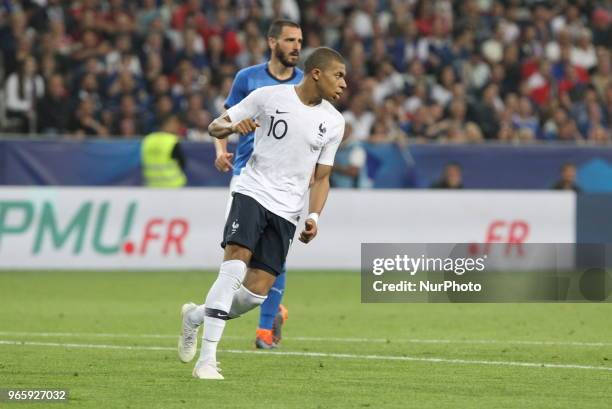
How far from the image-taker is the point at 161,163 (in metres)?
Result: 20.8

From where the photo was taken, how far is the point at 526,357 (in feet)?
35.0

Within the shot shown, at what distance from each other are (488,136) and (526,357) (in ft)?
44.6

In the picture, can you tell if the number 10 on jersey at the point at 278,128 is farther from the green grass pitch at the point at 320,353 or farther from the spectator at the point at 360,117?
the spectator at the point at 360,117

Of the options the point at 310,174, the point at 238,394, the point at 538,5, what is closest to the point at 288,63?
the point at 310,174

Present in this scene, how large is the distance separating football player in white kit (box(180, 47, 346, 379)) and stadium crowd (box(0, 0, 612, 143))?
489 inches

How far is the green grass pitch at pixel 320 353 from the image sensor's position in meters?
8.32

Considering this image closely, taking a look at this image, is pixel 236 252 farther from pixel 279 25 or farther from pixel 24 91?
pixel 24 91

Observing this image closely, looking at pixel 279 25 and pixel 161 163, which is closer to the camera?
pixel 279 25

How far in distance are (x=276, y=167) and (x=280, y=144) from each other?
152 millimetres

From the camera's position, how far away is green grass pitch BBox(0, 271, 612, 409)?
328 inches

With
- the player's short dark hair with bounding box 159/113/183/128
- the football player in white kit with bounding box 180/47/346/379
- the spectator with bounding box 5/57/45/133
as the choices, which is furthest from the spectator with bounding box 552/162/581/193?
the football player in white kit with bounding box 180/47/346/379

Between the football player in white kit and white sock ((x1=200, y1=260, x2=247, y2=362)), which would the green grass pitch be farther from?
the football player in white kit

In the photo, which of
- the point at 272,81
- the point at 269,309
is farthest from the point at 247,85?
the point at 269,309

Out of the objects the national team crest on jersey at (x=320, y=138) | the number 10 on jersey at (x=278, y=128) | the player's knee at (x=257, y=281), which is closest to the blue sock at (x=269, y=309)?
the player's knee at (x=257, y=281)
